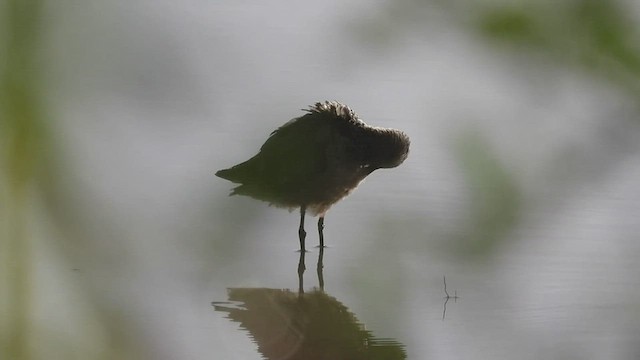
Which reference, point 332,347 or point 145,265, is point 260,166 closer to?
point 145,265

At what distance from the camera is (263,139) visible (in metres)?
0.25

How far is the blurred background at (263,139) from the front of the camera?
8.8 inches

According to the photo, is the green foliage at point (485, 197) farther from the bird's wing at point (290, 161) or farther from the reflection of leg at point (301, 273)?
the reflection of leg at point (301, 273)

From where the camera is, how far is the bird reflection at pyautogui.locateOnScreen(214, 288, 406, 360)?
2.17 feet

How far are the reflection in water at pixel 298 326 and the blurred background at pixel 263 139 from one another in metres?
0.21

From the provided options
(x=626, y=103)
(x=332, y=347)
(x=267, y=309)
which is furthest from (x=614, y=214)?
(x=332, y=347)

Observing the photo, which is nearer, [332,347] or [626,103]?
[626,103]

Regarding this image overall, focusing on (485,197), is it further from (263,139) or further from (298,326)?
(298,326)

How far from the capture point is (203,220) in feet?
0.90

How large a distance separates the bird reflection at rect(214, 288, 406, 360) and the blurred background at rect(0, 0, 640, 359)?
21 centimetres

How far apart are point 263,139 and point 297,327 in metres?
0.51

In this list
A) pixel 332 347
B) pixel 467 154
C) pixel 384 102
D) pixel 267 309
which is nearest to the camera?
pixel 467 154

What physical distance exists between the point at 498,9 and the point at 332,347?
689mm

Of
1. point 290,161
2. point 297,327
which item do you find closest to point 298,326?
point 297,327
